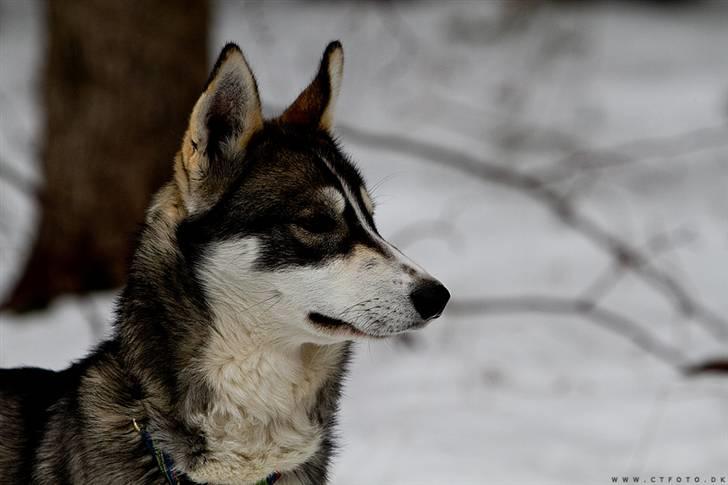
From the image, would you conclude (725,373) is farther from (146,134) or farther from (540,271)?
(146,134)

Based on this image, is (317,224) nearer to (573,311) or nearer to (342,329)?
(342,329)

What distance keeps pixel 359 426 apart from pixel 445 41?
400 inches

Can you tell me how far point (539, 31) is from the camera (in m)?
12.9

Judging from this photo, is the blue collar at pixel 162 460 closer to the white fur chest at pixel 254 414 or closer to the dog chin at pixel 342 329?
the white fur chest at pixel 254 414

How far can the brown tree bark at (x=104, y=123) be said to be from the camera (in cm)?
625

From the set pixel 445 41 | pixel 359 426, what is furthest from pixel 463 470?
pixel 445 41

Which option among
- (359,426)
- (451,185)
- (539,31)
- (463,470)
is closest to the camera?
(463,470)

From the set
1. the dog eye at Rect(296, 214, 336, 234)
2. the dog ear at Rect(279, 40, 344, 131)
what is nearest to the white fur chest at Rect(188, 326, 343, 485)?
the dog eye at Rect(296, 214, 336, 234)

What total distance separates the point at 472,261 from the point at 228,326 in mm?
5333

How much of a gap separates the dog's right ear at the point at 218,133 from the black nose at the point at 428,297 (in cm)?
72

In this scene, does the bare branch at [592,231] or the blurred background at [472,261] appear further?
the bare branch at [592,231]

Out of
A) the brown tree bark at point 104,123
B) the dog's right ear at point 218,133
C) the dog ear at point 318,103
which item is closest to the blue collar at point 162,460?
the dog's right ear at point 218,133

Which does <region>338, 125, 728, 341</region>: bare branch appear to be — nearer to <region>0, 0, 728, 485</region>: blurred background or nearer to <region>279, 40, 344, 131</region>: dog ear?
<region>0, 0, 728, 485</region>: blurred background

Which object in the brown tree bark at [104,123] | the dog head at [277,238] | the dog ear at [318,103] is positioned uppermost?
the brown tree bark at [104,123]
